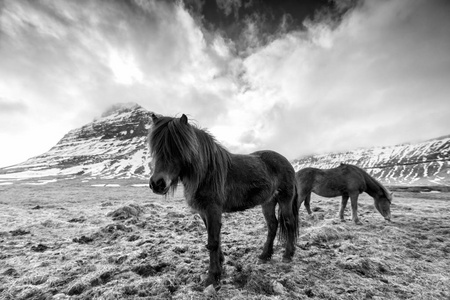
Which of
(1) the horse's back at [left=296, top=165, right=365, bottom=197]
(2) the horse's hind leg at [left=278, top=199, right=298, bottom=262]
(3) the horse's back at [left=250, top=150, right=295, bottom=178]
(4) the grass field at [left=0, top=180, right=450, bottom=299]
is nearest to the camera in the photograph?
(4) the grass field at [left=0, top=180, right=450, bottom=299]

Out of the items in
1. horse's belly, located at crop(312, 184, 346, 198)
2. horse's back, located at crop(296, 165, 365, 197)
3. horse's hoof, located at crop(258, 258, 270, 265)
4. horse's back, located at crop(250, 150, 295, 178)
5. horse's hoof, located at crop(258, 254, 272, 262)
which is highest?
horse's back, located at crop(250, 150, 295, 178)

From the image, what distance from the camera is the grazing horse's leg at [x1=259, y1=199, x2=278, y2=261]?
4.35m

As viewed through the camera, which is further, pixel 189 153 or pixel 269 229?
pixel 269 229

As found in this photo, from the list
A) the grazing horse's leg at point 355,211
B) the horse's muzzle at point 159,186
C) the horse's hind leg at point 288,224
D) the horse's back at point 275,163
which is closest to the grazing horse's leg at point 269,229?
the horse's hind leg at point 288,224

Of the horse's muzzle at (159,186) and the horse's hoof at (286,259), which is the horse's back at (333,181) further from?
the horse's muzzle at (159,186)

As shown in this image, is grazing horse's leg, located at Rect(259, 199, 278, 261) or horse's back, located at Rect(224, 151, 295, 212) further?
grazing horse's leg, located at Rect(259, 199, 278, 261)

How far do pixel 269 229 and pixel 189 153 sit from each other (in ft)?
9.22

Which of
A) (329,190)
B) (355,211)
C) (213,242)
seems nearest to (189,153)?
(213,242)

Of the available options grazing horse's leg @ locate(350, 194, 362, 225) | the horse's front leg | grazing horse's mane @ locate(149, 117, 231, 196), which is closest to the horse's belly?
grazing horse's leg @ locate(350, 194, 362, 225)

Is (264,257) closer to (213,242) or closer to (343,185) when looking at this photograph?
(213,242)

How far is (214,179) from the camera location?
11.9 ft

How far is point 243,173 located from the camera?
4133 mm

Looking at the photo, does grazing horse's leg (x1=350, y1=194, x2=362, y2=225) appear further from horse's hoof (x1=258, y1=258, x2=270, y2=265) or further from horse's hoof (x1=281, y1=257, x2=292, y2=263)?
horse's hoof (x1=258, y1=258, x2=270, y2=265)

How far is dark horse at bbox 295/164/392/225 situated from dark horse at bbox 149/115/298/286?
15.9ft
